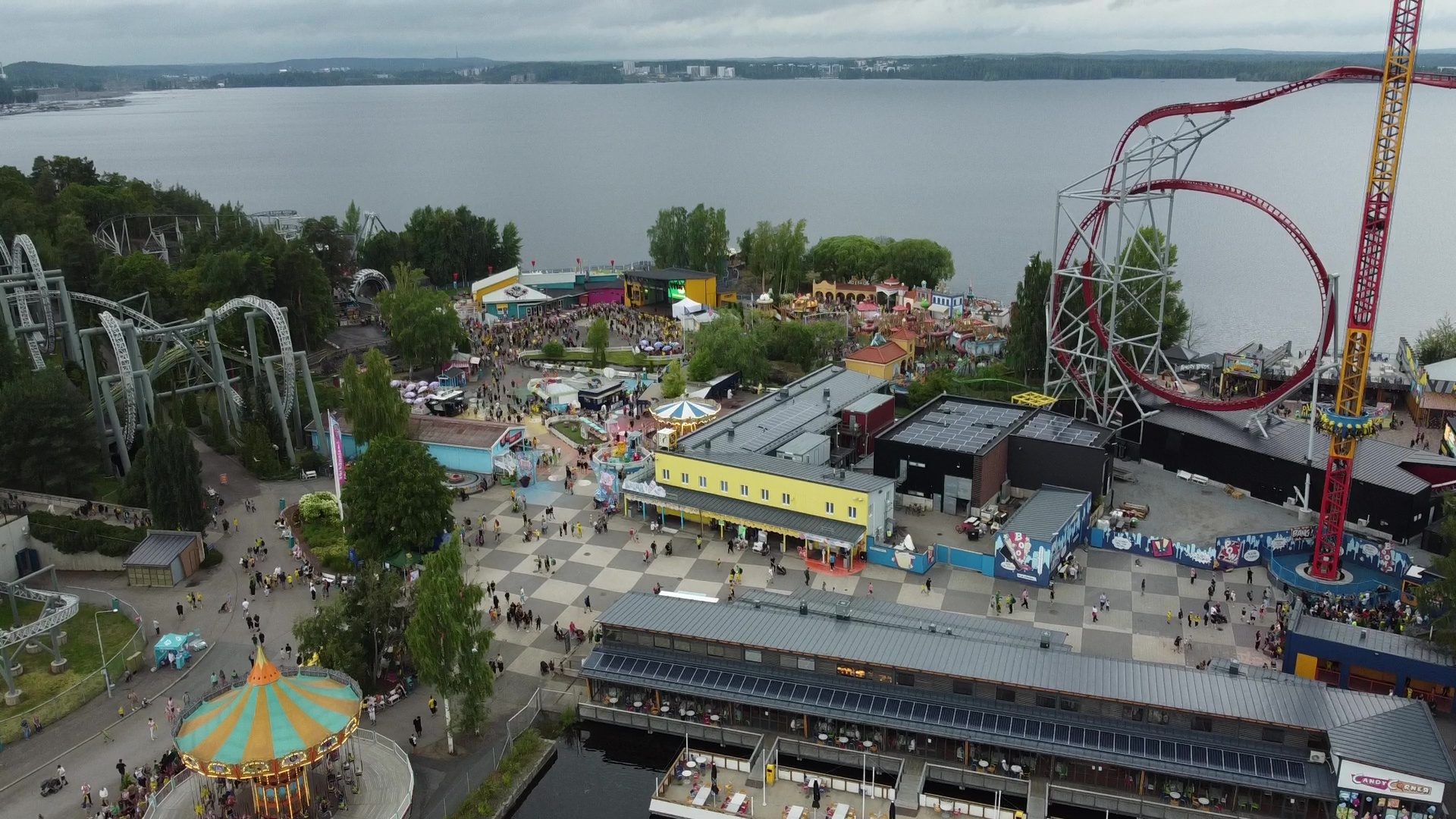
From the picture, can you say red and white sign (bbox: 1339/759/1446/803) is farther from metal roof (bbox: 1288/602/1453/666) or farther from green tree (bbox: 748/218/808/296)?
green tree (bbox: 748/218/808/296)

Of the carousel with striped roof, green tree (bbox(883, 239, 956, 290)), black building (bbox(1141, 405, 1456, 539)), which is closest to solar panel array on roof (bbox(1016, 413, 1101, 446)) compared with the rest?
black building (bbox(1141, 405, 1456, 539))

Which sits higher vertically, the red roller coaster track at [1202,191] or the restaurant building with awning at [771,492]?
the red roller coaster track at [1202,191]

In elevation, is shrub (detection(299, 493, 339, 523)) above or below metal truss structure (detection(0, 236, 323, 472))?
below

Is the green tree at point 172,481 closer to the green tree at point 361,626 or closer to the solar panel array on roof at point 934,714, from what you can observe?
the green tree at point 361,626

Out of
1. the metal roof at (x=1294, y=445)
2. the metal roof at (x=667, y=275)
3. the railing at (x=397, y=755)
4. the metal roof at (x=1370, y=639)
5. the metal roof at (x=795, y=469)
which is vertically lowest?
the railing at (x=397, y=755)

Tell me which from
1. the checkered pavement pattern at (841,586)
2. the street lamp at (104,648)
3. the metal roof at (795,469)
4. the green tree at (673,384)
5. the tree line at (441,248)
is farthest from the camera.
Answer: the tree line at (441,248)

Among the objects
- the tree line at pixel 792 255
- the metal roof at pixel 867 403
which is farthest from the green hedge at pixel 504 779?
the tree line at pixel 792 255

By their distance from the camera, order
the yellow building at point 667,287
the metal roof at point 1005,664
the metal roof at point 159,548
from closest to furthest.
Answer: the metal roof at point 1005,664 < the metal roof at point 159,548 < the yellow building at point 667,287

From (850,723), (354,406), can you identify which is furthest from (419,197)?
(850,723)
